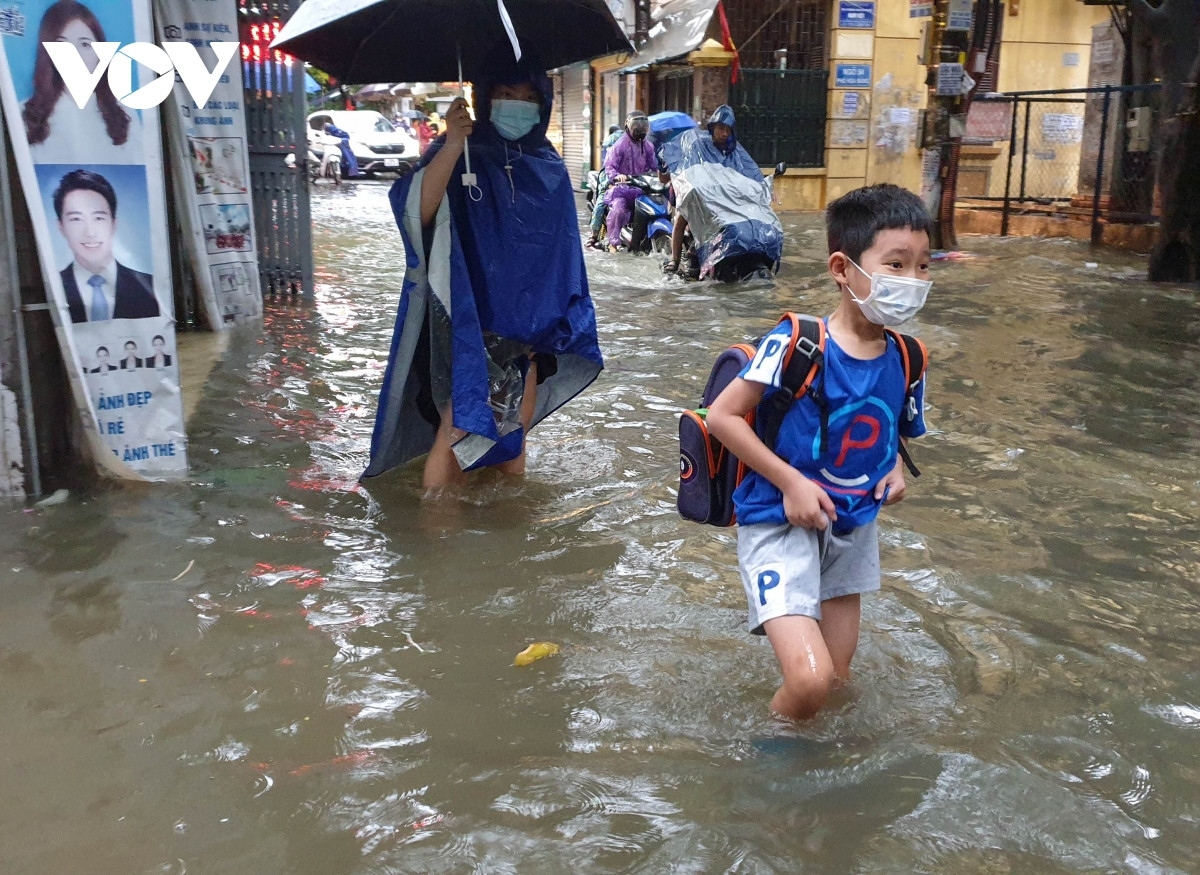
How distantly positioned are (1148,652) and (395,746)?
2.09 meters

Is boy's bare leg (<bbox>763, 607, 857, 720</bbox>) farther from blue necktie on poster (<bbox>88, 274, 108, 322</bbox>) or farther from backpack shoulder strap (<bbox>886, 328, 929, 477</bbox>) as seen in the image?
blue necktie on poster (<bbox>88, 274, 108, 322</bbox>)

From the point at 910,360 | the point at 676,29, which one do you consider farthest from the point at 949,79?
the point at 910,360

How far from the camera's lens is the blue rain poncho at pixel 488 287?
4.18 m

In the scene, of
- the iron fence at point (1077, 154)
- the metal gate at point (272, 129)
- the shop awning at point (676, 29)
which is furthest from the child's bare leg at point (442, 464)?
the shop awning at point (676, 29)

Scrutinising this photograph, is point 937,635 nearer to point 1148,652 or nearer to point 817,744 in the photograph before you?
Result: point 1148,652

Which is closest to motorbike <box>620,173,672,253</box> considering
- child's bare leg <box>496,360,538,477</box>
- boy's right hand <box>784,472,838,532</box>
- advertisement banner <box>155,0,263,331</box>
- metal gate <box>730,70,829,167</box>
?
advertisement banner <box>155,0,263,331</box>

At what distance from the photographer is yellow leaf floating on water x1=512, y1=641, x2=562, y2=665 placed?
321 cm

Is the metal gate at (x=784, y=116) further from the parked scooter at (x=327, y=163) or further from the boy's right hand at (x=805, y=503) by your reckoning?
the boy's right hand at (x=805, y=503)

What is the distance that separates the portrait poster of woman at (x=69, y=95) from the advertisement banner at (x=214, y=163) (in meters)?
3.32

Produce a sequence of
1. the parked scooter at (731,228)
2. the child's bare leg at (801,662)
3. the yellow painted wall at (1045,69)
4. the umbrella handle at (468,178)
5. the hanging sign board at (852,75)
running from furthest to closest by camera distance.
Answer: the yellow painted wall at (1045,69)
the hanging sign board at (852,75)
the parked scooter at (731,228)
the umbrella handle at (468,178)
the child's bare leg at (801,662)

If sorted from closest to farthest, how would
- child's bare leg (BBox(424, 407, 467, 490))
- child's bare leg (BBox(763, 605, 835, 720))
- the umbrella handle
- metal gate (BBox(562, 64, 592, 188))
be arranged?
child's bare leg (BBox(763, 605, 835, 720)) → the umbrella handle → child's bare leg (BBox(424, 407, 467, 490)) → metal gate (BBox(562, 64, 592, 188))

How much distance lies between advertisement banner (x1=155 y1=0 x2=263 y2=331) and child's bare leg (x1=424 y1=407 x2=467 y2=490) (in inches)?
151

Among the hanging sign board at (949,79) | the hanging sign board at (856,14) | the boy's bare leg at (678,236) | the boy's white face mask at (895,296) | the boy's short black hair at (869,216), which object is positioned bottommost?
the boy's bare leg at (678,236)

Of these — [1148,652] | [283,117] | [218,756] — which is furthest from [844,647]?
[283,117]
